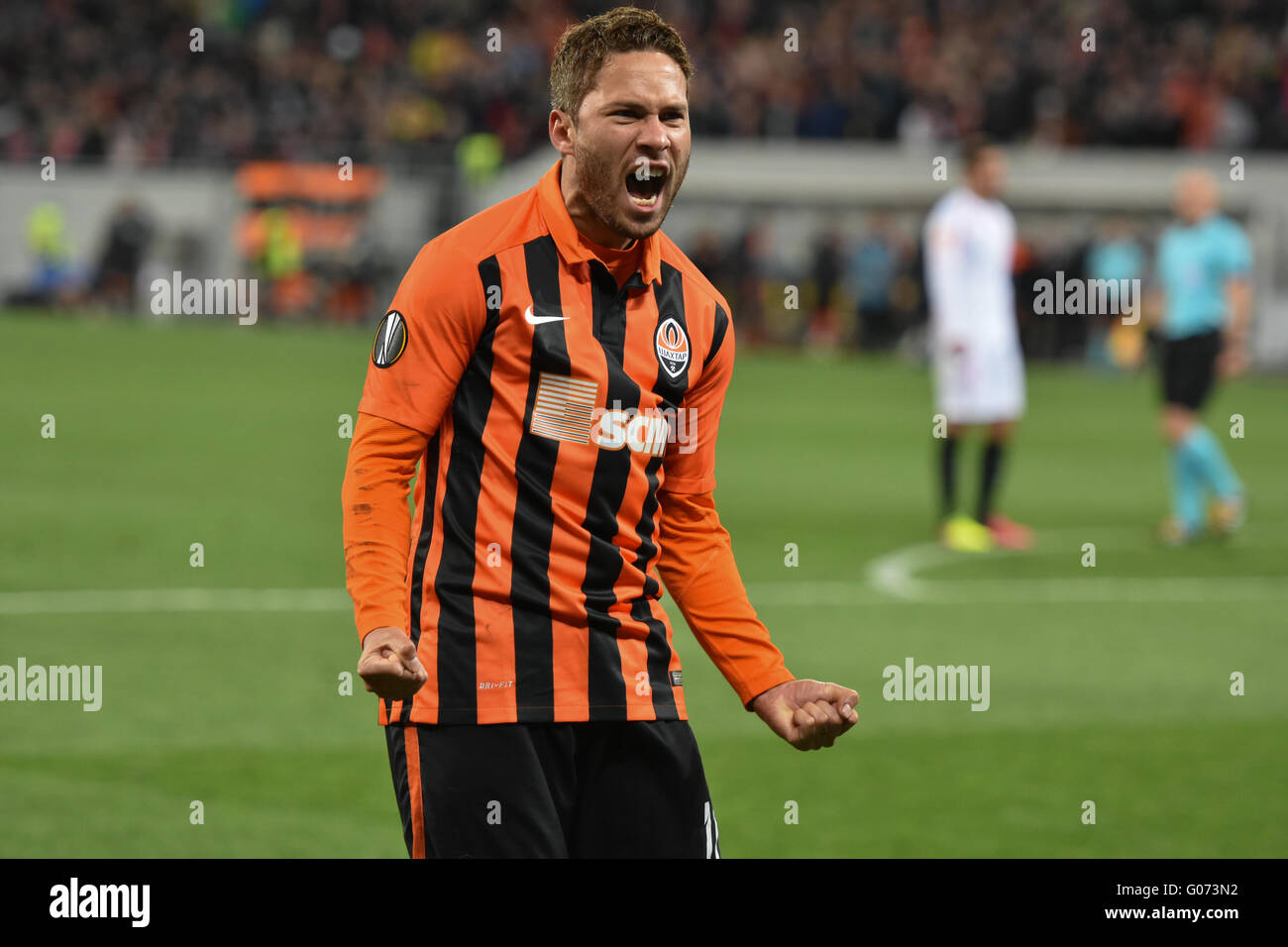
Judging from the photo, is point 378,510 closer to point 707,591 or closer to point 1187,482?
point 707,591

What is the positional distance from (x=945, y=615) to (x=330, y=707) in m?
3.60

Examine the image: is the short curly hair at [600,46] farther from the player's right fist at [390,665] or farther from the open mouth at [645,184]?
the player's right fist at [390,665]

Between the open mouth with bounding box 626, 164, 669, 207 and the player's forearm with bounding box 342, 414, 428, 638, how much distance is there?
571 millimetres

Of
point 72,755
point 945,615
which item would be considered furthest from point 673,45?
point 945,615

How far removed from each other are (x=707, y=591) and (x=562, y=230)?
0.77 metres

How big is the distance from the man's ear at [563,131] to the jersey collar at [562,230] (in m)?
0.05

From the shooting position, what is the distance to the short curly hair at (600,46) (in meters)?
3.35

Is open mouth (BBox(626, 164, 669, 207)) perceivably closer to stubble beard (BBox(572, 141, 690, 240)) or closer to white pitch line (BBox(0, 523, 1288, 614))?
stubble beard (BBox(572, 141, 690, 240))

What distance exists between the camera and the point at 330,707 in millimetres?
7785

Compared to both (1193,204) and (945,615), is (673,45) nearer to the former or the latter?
(945,615)
